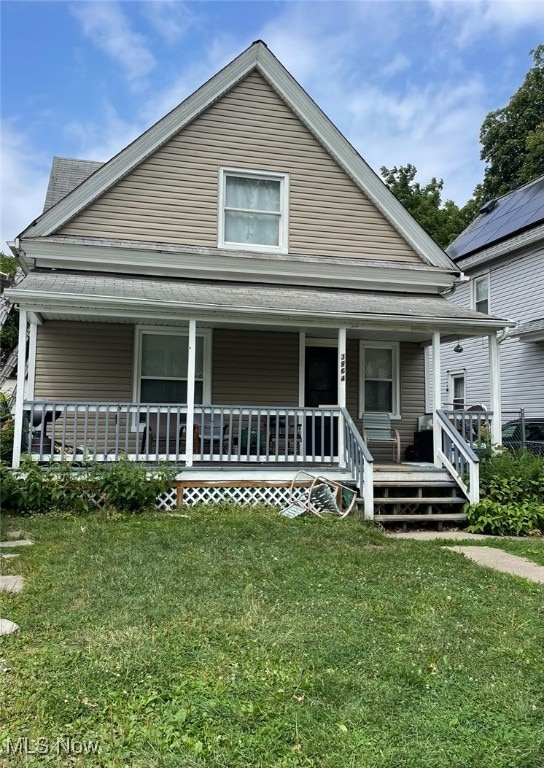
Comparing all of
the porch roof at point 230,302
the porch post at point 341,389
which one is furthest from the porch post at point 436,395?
the porch post at point 341,389

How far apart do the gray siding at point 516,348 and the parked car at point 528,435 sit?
87cm

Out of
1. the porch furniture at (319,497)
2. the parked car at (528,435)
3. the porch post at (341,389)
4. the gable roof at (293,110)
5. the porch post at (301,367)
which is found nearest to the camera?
the porch furniture at (319,497)

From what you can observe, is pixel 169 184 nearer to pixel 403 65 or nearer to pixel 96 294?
pixel 96 294

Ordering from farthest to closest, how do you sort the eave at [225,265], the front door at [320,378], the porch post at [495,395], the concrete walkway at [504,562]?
the front door at [320,378], the eave at [225,265], the porch post at [495,395], the concrete walkway at [504,562]

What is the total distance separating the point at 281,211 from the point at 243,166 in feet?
3.59

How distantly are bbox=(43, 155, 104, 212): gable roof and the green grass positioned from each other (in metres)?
8.63

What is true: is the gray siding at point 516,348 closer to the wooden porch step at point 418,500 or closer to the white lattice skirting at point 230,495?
the wooden porch step at point 418,500

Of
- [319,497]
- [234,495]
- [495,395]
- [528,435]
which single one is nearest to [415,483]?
[319,497]

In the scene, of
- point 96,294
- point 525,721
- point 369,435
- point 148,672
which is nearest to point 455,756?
point 525,721

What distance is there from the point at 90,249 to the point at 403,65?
8.65 meters

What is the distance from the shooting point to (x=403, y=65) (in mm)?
13352

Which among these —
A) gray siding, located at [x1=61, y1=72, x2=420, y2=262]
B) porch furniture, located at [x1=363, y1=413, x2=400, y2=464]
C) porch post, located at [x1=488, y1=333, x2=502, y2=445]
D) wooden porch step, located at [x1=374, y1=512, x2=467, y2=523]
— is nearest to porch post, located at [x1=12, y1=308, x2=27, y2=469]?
gray siding, located at [x1=61, y1=72, x2=420, y2=262]

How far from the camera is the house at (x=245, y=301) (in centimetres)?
895

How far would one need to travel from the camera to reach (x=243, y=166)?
1095 cm
